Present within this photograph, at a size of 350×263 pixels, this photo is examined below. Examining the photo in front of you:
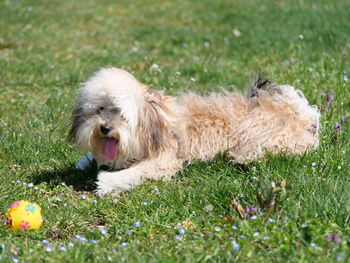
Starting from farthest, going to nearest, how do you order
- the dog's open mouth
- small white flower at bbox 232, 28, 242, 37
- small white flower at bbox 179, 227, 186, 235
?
small white flower at bbox 232, 28, 242, 37, the dog's open mouth, small white flower at bbox 179, 227, 186, 235

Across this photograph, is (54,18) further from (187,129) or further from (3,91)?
(187,129)

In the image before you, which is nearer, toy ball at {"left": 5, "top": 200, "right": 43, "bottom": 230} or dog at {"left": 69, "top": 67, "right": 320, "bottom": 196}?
toy ball at {"left": 5, "top": 200, "right": 43, "bottom": 230}

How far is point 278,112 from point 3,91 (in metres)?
3.61

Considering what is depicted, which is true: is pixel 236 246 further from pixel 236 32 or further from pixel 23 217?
pixel 236 32

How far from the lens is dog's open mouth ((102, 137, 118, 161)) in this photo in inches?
186

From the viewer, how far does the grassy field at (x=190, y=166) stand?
3.44 metres

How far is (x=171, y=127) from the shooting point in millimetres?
4887

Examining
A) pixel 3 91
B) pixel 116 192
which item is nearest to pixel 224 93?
pixel 116 192

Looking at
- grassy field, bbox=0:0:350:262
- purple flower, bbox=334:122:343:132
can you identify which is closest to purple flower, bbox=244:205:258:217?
grassy field, bbox=0:0:350:262

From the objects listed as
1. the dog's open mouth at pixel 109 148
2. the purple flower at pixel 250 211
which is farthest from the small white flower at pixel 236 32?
the purple flower at pixel 250 211

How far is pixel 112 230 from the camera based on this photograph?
152 inches

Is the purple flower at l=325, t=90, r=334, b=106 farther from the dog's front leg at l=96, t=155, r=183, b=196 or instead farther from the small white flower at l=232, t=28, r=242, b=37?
the small white flower at l=232, t=28, r=242, b=37

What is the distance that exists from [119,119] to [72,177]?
80 cm

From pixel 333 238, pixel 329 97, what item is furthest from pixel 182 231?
pixel 329 97
